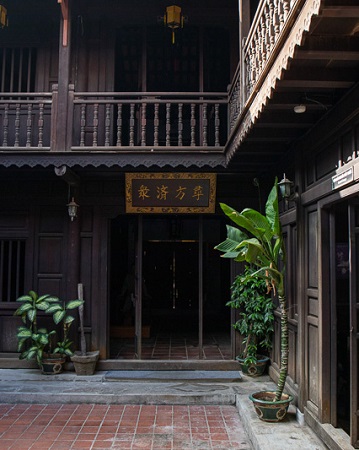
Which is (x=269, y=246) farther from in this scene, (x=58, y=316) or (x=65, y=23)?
(x=65, y=23)

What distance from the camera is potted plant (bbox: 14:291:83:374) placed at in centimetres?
755

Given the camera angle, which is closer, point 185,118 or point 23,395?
point 23,395

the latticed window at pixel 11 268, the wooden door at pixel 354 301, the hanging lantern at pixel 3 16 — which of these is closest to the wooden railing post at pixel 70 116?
the hanging lantern at pixel 3 16

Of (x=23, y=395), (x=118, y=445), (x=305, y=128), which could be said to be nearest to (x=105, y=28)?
(x=305, y=128)

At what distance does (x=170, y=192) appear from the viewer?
8.16m

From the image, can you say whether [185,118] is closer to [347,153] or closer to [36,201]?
[36,201]

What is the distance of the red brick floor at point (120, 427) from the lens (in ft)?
18.0

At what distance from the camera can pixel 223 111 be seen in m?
10.6

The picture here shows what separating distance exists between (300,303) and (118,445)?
277cm


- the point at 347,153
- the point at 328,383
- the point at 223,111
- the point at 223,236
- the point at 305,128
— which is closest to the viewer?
the point at 347,153

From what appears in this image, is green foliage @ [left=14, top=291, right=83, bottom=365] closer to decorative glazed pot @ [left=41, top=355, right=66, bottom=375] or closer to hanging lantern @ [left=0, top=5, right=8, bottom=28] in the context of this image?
decorative glazed pot @ [left=41, top=355, right=66, bottom=375]

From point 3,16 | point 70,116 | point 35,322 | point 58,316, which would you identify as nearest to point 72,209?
point 70,116

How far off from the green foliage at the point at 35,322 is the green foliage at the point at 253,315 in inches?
105

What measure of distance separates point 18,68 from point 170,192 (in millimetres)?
3717
